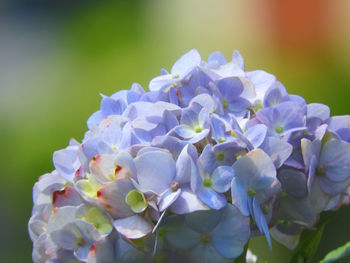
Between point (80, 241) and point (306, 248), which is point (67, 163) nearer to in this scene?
point (80, 241)

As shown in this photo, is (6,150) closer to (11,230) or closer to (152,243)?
(11,230)

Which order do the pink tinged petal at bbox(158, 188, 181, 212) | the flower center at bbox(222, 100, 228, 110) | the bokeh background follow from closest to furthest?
the pink tinged petal at bbox(158, 188, 181, 212), the flower center at bbox(222, 100, 228, 110), the bokeh background

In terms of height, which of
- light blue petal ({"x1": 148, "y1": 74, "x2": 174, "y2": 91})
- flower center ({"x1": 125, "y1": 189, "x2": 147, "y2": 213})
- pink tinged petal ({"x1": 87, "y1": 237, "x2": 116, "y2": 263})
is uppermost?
light blue petal ({"x1": 148, "y1": 74, "x2": 174, "y2": 91})

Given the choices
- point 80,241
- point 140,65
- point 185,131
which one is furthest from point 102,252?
point 140,65

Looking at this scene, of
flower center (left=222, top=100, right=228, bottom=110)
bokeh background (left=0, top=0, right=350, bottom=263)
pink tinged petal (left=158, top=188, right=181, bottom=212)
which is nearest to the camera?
pink tinged petal (left=158, top=188, right=181, bottom=212)

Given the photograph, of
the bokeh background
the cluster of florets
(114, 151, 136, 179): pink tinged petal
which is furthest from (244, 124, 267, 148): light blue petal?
the bokeh background

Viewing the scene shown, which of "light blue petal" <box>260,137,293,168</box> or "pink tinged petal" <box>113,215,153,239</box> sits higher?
"light blue petal" <box>260,137,293,168</box>

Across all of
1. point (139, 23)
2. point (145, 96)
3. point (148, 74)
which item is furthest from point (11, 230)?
point (145, 96)

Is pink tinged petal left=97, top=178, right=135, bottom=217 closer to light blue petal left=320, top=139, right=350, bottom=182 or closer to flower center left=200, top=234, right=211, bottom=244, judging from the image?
flower center left=200, top=234, right=211, bottom=244
